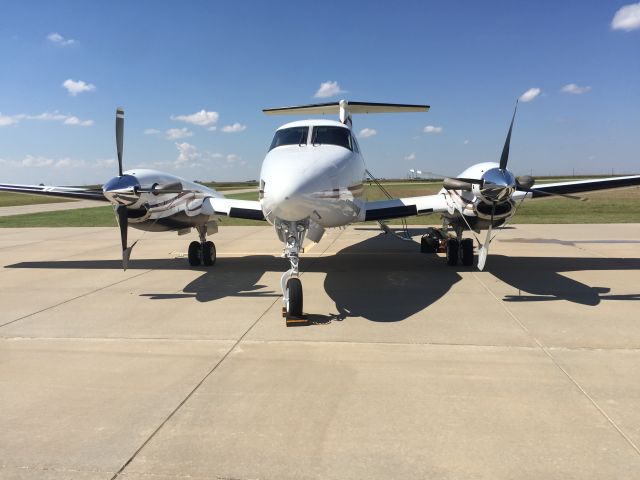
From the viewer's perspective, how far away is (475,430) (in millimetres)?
3641

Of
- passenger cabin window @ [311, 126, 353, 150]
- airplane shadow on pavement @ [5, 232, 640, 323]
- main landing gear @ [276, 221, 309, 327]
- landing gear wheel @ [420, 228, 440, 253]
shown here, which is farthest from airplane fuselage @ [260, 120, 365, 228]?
landing gear wheel @ [420, 228, 440, 253]

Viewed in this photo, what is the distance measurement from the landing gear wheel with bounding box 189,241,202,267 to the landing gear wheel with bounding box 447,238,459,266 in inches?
249

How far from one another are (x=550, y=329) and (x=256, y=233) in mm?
14789

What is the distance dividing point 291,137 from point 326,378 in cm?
499

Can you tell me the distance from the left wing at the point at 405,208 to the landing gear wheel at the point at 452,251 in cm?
103

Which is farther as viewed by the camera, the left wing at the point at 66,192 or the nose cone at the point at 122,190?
the left wing at the point at 66,192

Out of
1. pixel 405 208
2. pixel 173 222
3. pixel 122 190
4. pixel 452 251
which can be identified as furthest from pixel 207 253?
pixel 452 251

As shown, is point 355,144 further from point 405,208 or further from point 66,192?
point 66,192

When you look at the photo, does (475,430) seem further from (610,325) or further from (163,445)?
(610,325)

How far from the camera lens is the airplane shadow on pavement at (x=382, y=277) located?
772 centimetres

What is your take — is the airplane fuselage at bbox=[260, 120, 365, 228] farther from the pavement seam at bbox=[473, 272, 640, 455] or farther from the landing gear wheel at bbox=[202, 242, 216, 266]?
the landing gear wheel at bbox=[202, 242, 216, 266]

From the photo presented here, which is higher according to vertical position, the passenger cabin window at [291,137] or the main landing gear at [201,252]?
the passenger cabin window at [291,137]

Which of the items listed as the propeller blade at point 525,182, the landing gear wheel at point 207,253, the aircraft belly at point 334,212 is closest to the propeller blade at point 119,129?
the landing gear wheel at point 207,253

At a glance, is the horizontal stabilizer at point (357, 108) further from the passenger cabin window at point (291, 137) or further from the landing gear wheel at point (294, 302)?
the landing gear wheel at point (294, 302)
